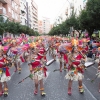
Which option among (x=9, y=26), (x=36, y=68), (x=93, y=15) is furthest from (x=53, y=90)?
(x=9, y=26)

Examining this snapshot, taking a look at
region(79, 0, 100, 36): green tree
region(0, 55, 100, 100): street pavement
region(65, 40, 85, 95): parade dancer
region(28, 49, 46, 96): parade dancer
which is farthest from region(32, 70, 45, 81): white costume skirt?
region(79, 0, 100, 36): green tree

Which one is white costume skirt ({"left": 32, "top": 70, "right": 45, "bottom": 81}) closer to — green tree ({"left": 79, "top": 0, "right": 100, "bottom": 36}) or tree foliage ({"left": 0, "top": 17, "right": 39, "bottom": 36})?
green tree ({"left": 79, "top": 0, "right": 100, "bottom": 36})

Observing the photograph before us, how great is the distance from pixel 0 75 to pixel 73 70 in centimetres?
231

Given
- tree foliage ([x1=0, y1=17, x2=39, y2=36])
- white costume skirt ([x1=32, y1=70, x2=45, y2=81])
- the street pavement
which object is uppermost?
tree foliage ([x1=0, y1=17, x2=39, y2=36])

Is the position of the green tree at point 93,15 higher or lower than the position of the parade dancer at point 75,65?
higher

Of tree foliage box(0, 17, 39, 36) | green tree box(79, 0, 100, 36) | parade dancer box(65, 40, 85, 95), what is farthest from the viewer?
tree foliage box(0, 17, 39, 36)

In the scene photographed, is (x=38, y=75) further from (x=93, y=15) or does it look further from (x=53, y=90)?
(x=93, y=15)

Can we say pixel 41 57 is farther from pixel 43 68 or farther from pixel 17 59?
pixel 17 59

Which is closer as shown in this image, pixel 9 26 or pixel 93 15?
pixel 93 15

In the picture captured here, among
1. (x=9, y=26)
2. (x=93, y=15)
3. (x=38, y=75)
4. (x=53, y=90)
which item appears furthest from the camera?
(x=9, y=26)

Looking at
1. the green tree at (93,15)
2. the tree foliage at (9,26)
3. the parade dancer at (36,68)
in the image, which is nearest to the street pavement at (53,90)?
the parade dancer at (36,68)

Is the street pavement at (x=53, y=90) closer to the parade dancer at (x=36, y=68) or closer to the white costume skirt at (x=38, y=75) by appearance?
the parade dancer at (x=36, y=68)

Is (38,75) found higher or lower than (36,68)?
lower

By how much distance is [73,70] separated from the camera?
19.2 feet
